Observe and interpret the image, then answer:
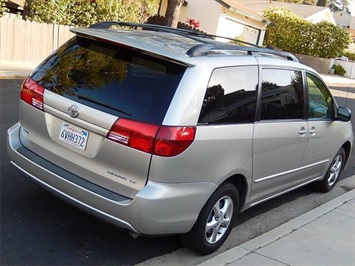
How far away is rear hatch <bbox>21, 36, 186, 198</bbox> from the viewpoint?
3.25 meters

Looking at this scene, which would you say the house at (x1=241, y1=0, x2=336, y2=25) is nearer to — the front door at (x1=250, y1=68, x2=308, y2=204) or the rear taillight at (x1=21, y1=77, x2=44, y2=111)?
the front door at (x1=250, y1=68, x2=308, y2=204)

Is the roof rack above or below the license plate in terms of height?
above

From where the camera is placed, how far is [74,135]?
11.3 feet

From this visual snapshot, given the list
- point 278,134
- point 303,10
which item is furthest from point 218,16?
point 303,10

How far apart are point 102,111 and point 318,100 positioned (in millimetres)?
3087

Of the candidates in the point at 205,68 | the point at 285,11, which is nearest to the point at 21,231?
the point at 205,68

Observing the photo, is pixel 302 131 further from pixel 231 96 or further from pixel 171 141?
Result: pixel 171 141

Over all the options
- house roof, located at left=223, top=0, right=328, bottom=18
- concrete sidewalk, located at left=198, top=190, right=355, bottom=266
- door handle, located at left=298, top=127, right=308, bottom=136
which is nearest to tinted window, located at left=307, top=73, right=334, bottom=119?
door handle, located at left=298, top=127, right=308, bottom=136

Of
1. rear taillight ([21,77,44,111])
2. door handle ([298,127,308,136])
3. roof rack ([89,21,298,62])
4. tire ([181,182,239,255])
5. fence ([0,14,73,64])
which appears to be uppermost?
roof rack ([89,21,298,62])

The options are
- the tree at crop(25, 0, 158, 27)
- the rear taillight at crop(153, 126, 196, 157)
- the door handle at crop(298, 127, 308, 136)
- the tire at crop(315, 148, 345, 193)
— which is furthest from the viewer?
the tree at crop(25, 0, 158, 27)

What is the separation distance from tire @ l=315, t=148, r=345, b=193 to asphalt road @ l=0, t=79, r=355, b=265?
1.33 m

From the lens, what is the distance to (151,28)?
4.75 metres

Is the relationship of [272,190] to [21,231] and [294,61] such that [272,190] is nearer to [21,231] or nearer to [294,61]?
[294,61]

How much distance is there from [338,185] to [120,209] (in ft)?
14.7
